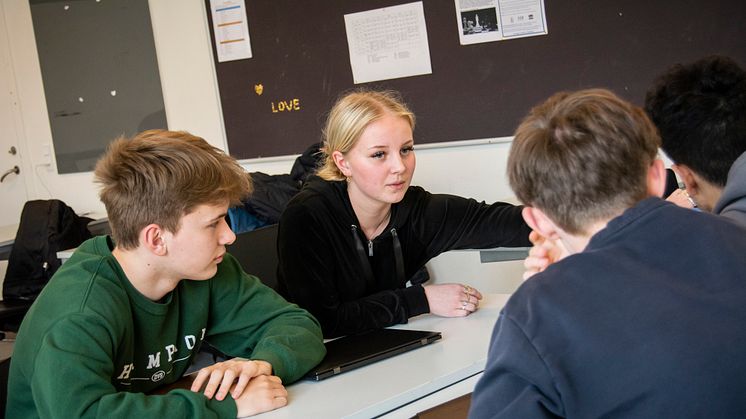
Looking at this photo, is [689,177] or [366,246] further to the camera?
[366,246]

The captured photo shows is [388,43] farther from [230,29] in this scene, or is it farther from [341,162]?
[341,162]

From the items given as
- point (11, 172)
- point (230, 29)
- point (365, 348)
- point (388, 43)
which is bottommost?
point (365, 348)

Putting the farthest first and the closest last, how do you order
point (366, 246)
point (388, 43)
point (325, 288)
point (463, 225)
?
1. point (388, 43)
2. point (463, 225)
3. point (366, 246)
4. point (325, 288)

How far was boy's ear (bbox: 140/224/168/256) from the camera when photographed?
1.75 metres

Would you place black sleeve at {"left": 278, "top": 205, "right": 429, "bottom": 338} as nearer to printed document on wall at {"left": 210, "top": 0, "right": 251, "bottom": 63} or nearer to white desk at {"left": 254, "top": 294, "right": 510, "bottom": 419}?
white desk at {"left": 254, "top": 294, "right": 510, "bottom": 419}

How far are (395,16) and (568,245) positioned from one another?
318 centimetres

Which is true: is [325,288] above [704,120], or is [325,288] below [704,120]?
below

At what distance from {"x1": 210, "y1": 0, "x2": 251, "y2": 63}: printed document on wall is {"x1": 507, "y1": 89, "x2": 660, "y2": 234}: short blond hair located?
379 cm

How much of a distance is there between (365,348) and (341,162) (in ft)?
2.32

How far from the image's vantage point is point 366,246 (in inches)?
94.1

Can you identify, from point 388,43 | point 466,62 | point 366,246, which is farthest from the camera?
point 388,43

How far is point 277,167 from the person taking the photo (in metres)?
4.73

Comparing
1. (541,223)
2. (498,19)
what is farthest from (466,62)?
(541,223)

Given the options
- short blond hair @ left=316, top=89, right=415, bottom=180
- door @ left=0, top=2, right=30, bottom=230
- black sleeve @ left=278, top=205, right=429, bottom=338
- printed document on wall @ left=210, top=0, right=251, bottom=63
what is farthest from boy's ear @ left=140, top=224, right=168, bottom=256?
door @ left=0, top=2, right=30, bottom=230
